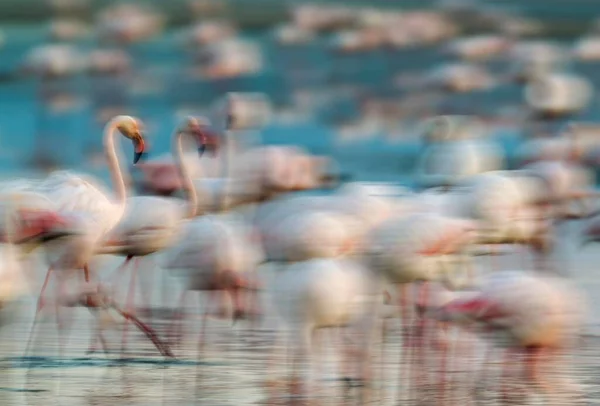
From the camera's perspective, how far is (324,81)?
1839 centimetres

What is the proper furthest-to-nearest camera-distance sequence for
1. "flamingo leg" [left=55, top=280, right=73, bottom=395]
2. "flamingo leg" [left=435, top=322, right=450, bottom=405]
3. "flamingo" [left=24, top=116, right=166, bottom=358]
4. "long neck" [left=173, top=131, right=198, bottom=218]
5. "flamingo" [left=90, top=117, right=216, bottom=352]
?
1. "long neck" [left=173, top=131, right=198, bottom=218]
2. "flamingo" [left=90, top=117, right=216, bottom=352]
3. "flamingo leg" [left=55, top=280, right=73, bottom=395]
4. "flamingo" [left=24, top=116, right=166, bottom=358]
5. "flamingo leg" [left=435, top=322, right=450, bottom=405]

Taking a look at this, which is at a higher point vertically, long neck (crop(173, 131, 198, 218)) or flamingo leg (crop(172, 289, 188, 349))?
long neck (crop(173, 131, 198, 218))

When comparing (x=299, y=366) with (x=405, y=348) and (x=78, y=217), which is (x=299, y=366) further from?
(x=78, y=217)

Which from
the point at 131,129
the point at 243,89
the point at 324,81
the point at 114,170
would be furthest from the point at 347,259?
the point at 324,81

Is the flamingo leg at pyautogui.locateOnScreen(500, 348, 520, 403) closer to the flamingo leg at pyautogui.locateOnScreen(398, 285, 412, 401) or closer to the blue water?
the flamingo leg at pyautogui.locateOnScreen(398, 285, 412, 401)

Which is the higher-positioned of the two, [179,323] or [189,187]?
[189,187]

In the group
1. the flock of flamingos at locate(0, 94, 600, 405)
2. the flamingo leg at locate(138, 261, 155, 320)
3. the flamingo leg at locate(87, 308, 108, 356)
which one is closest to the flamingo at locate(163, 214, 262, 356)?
the flock of flamingos at locate(0, 94, 600, 405)

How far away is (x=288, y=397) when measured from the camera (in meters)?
5.21

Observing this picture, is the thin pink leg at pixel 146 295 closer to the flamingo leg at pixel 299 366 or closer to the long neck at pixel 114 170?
the long neck at pixel 114 170

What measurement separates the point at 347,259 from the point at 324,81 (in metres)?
13.0

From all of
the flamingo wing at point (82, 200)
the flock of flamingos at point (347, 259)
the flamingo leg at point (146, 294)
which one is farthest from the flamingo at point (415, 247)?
the flamingo leg at point (146, 294)

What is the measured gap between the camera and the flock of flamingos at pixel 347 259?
4930 mm

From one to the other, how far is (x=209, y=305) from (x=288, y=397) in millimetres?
1625

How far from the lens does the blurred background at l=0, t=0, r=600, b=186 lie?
532 inches
